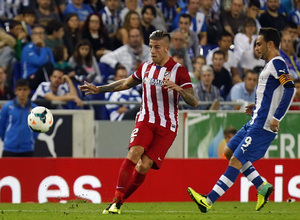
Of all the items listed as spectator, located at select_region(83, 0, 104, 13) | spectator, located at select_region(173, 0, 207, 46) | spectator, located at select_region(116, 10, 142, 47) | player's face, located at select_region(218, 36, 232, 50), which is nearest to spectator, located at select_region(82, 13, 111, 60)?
spectator, located at select_region(116, 10, 142, 47)

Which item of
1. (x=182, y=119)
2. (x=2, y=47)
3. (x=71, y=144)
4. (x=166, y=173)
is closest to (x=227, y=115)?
(x=182, y=119)

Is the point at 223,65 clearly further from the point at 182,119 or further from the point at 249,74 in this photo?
the point at 182,119

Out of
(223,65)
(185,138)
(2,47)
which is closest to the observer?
(185,138)

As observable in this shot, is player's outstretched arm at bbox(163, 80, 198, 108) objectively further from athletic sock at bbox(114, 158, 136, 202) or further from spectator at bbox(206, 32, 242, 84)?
spectator at bbox(206, 32, 242, 84)

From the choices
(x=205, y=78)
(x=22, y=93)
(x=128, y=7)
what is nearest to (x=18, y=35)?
(x=22, y=93)

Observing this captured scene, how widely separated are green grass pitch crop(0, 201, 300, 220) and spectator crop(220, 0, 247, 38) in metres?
6.34

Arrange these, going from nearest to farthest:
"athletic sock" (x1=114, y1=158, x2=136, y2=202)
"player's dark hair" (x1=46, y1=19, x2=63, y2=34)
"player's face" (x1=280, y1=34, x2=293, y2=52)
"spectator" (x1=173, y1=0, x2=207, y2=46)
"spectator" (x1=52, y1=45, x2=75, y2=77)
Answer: "athletic sock" (x1=114, y1=158, x2=136, y2=202) → "spectator" (x1=52, y1=45, x2=75, y2=77) → "player's dark hair" (x1=46, y1=19, x2=63, y2=34) → "player's face" (x1=280, y1=34, x2=293, y2=52) → "spectator" (x1=173, y1=0, x2=207, y2=46)

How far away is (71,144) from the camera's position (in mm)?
14273

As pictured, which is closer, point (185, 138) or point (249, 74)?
point (185, 138)

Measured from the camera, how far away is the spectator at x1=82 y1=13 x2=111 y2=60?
16.3 m

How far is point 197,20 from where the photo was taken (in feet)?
59.2

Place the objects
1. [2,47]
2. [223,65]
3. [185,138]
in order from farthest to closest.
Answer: [223,65]
[2,47]
[185,138]

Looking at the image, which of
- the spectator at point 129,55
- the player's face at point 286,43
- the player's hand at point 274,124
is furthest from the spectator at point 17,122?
the player's face at point 286,43

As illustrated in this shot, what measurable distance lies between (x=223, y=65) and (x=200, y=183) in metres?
4.02
